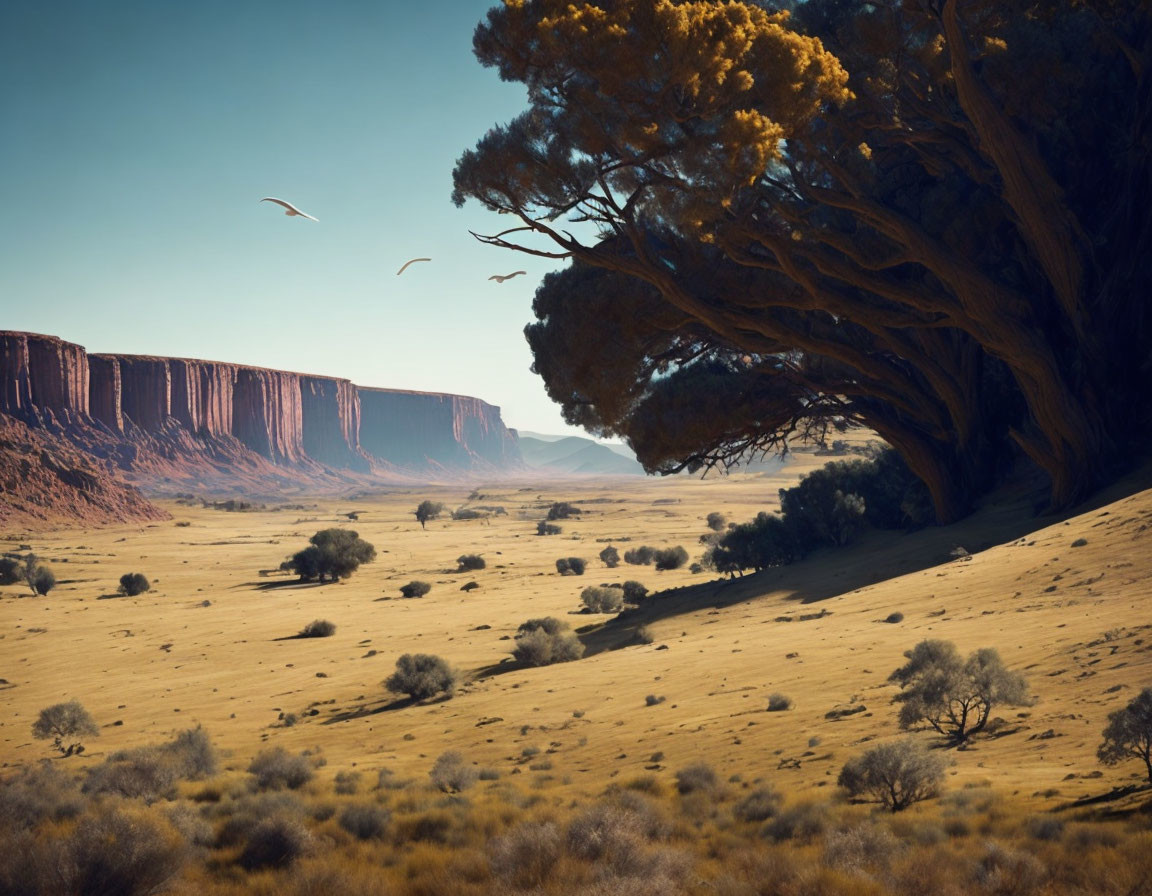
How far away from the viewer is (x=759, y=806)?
8.02 m

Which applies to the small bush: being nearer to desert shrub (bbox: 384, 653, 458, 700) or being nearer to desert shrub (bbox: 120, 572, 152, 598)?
desert shrub (bbox: 120, 572, 152, 598)

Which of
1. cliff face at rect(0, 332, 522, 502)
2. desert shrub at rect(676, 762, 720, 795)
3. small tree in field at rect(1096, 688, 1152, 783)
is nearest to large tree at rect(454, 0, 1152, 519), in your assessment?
desert shrub at rect(676, 762, 720, 795)

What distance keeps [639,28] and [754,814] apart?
40.0 feet

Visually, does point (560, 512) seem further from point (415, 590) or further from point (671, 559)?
point (415, 590)

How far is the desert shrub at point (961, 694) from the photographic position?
9219 millimetres

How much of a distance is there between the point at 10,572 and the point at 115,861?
44.3m

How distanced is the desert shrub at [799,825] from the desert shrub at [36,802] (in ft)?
24.0

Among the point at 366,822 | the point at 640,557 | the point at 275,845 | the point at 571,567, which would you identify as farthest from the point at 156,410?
the point at 275,845

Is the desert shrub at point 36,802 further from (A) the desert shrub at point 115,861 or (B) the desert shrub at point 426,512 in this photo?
(B) the desert shrub at point 426,512

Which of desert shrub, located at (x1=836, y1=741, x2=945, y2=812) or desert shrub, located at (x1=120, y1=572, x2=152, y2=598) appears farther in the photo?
desert shrub, located at (x1=120, y1=572, x2=152, y2=598)

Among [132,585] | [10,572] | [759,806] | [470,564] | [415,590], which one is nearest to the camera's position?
[759,806]

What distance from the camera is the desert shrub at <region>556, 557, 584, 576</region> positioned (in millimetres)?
41562

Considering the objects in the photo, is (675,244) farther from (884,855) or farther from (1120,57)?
(884,855)

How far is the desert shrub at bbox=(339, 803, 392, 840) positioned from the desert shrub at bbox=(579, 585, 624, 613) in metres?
19.2
